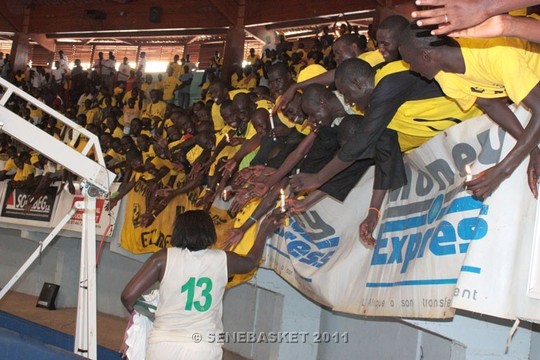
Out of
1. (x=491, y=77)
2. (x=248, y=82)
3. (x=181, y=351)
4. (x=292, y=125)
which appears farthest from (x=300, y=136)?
(x=248, y=82)

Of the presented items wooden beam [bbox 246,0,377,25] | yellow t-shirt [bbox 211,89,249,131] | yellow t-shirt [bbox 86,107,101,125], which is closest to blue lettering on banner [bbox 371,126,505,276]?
yellow t-shirt [bbox 211,89,249,131]

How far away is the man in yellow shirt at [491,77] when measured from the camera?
3484mm

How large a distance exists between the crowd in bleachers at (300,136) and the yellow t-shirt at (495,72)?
28 millimetres

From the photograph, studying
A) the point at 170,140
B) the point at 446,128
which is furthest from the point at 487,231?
the point at 170,140

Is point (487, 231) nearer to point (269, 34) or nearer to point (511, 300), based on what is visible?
point (511, 300)

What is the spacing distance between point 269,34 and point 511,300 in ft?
47.9

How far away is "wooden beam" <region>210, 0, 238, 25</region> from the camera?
1655 cm

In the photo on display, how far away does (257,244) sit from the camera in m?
4.98

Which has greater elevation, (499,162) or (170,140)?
(170,140)

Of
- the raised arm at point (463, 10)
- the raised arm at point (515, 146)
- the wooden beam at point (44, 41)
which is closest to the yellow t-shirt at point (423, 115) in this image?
the raised arm at point (515, 146)

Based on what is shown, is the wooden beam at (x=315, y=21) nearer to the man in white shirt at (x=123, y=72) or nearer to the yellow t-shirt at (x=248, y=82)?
the yellow t-shirt at (x=248, y=82)

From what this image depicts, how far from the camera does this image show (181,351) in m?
4.20

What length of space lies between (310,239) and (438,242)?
225 cm

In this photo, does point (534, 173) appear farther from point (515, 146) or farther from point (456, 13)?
point (456, 13)
